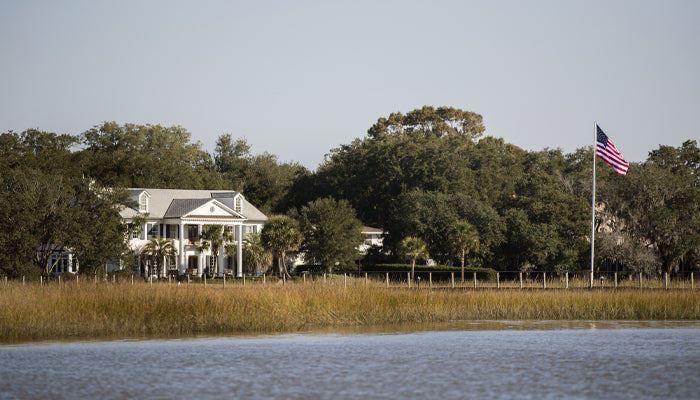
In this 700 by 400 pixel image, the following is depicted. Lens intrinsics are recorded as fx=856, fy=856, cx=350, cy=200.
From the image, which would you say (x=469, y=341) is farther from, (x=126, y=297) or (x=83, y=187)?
(x=83, y=187)

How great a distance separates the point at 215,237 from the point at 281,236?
629cm

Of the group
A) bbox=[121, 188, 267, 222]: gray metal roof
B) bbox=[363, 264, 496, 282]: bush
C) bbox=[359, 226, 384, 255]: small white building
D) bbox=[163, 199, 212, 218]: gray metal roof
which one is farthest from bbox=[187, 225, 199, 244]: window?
bbox=[359, 226, 384, 255]: small white building

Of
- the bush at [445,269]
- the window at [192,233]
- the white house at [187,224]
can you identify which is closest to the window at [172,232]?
the white house at [187,224]

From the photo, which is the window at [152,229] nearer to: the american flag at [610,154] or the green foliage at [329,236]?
the green foliage at [329,236]

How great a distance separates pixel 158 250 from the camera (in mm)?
61531

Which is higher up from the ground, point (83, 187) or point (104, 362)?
point (83, 187)

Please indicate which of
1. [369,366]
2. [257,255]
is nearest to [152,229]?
[257,255]

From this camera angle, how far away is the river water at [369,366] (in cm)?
1625

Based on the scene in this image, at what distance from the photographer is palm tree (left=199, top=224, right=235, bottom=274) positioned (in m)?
63.9

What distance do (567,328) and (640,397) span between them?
39.9ft

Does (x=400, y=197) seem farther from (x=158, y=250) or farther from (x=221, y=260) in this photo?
(x=158, y=250)

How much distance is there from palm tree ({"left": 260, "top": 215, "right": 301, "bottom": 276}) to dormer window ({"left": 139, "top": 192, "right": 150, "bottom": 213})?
11.3 meters

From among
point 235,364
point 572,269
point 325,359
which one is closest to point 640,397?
point 325,359

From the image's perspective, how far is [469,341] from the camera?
2383 centimetres
